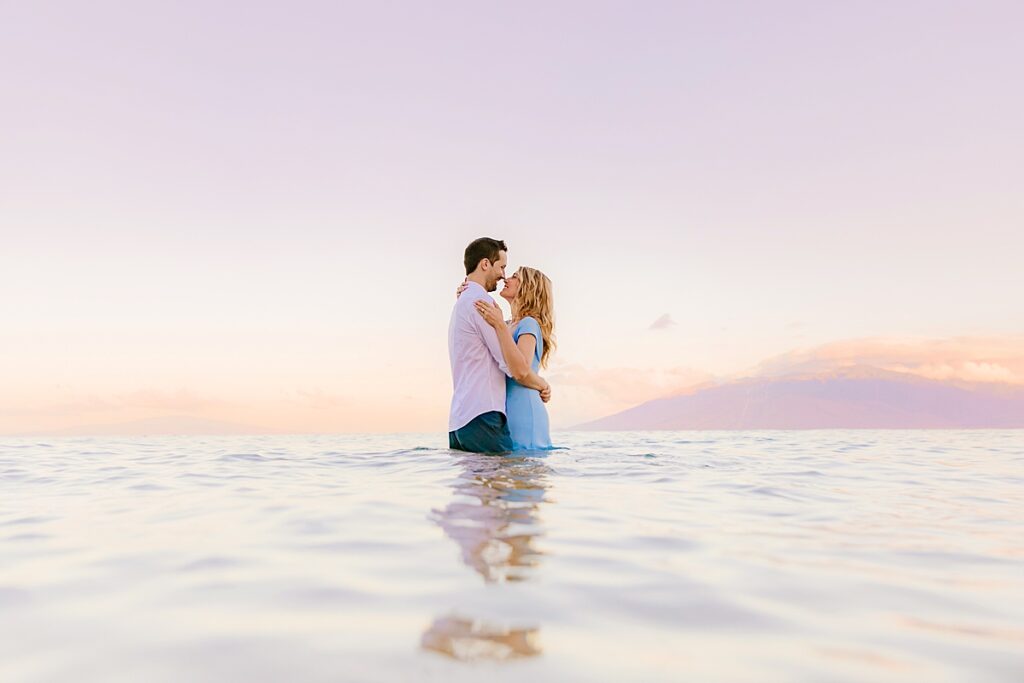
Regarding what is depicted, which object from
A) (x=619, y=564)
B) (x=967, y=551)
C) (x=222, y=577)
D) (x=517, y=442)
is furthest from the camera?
(x=517, y=442)

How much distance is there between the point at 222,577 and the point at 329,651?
1.01 m

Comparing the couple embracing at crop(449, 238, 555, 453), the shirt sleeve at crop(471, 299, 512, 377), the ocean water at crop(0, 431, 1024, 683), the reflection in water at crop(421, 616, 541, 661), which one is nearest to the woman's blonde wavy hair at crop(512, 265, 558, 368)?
the couple embracing at crop(449, 238, 555, 453)

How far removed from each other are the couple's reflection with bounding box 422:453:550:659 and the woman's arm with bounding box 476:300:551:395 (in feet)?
3.19

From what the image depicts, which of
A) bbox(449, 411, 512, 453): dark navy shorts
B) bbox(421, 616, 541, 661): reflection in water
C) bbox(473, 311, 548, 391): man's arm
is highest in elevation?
bbox(473, 311, 548, 391): man's arm

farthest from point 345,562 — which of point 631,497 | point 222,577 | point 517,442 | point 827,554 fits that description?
point 517,442

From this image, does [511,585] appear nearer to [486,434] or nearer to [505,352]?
[505,352]

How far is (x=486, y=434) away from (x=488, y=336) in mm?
1065

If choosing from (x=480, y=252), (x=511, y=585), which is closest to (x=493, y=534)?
(x=511, y=585)

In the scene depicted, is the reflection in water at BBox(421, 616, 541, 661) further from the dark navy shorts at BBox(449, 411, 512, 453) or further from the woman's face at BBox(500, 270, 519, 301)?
the woman's face at BBox(500, 270, 519, 301)

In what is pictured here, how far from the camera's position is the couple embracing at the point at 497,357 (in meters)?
7.24

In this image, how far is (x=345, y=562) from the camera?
276cm

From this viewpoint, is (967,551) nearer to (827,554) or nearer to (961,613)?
(827,554)

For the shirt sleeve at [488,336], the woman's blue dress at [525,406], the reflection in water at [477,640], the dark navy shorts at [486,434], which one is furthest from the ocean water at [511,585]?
the woman's blue dress at [525,406]

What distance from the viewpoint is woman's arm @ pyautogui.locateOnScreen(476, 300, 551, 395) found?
705 centimetres
